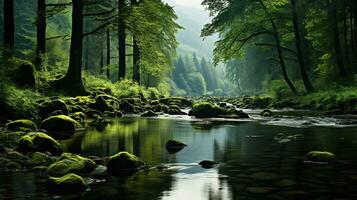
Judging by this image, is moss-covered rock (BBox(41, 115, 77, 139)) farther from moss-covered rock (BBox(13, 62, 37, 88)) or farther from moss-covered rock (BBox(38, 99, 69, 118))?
moss-covered rock (BBox(13, 62, 37, 88))

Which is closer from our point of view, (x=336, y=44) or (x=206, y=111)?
(x=206, y=111)

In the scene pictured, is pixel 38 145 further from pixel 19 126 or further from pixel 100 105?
pixel 100 105

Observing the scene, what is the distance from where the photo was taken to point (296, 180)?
267 inches

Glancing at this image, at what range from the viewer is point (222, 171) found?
764cm

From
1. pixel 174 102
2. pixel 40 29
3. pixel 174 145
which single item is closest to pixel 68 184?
pixel 174 145

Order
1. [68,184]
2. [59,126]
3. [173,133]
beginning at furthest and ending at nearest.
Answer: [173,133]
[59,126]
[68,184]

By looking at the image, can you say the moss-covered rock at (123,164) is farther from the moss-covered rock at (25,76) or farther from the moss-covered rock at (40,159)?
the moss-covered rock at (25,76)

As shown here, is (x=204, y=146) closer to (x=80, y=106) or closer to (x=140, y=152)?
(x=140, y=152)

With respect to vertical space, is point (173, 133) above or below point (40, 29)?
below

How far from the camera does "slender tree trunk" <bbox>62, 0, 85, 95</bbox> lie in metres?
20.9

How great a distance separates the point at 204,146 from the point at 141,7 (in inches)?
508

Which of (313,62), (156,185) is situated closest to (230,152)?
(156,185)

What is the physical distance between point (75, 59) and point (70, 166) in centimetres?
1450

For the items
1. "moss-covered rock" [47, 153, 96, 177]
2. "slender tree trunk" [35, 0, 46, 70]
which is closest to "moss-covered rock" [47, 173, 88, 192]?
"moss-covered rock" [47, 153, 96, 177]
